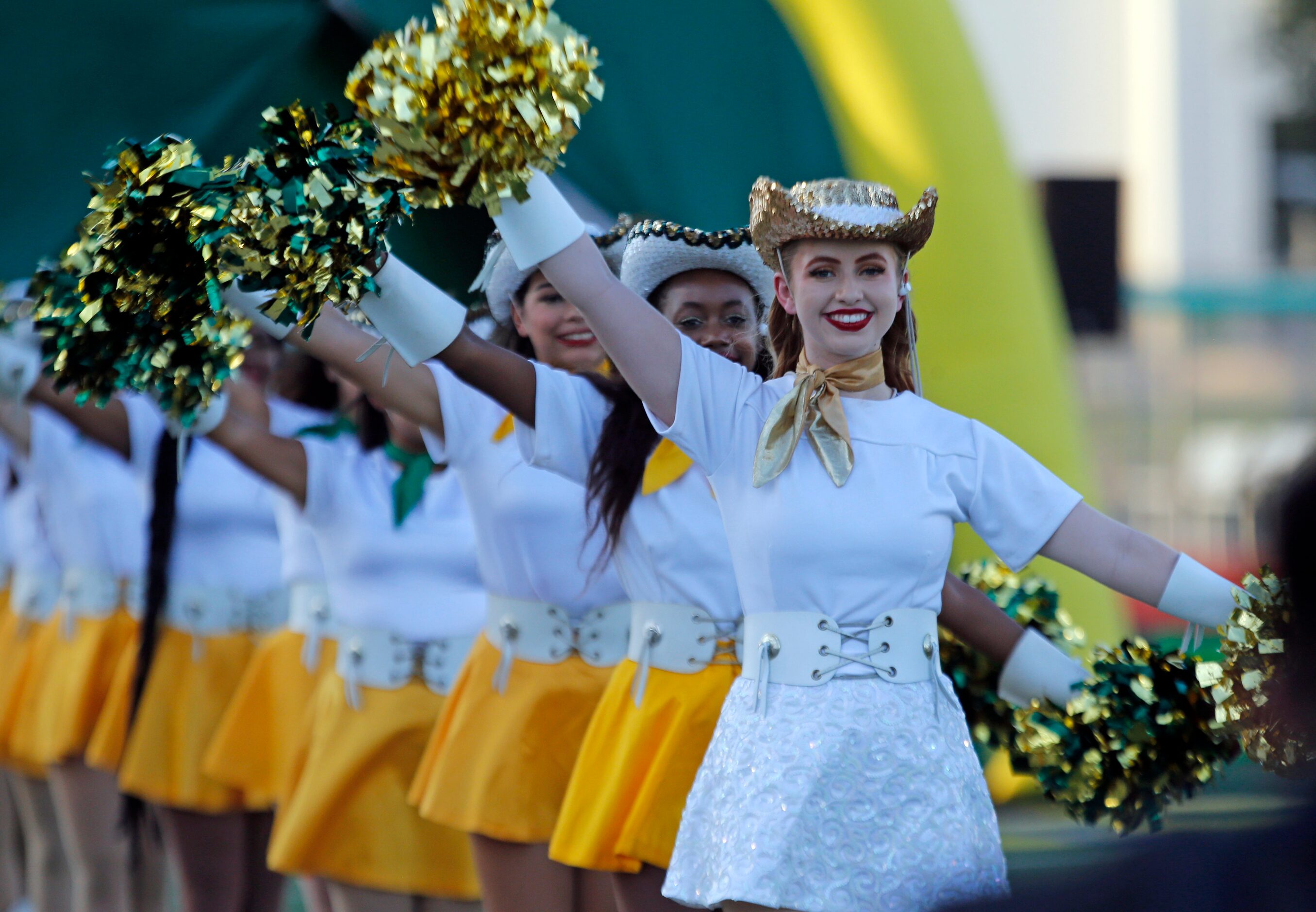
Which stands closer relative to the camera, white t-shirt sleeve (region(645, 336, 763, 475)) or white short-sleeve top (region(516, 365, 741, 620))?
white t-shirt sleeve (region(645, 336, 763, 475))

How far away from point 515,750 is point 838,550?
982 millimetres

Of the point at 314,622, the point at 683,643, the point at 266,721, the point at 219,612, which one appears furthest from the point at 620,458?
the point at 219,612

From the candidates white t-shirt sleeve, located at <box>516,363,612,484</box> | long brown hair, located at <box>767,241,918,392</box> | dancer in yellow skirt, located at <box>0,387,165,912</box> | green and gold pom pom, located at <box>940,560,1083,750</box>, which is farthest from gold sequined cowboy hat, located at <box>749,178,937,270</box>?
dancer in yellow skirt, located at <box>0,387,165,912</box>

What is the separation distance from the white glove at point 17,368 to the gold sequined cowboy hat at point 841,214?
7.00 feet

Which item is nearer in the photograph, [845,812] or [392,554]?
[845,812]

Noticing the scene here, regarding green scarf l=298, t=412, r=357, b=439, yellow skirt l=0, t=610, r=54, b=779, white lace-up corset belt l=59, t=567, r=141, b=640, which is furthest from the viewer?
yellow skirt l=0, t=610, r=54, b=779

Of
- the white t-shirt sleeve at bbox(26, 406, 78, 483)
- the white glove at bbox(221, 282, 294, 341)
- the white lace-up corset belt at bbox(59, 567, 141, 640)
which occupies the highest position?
the white t-shirt sleeve at bbox(26, 406, 78, 483)

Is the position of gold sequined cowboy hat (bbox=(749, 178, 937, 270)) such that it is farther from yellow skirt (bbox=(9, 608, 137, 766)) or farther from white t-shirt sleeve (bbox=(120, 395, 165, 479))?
yellow skirt (bbox=(9, 608, 137, 766))

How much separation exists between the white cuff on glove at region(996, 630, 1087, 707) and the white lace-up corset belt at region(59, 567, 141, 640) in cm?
286

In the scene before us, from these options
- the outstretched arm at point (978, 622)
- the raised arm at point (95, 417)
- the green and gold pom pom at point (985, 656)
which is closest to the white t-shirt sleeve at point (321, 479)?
the raised arm at point (95, 417)

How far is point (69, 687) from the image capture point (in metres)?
4.46

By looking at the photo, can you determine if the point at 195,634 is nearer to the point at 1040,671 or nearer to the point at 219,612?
the point at 219,612

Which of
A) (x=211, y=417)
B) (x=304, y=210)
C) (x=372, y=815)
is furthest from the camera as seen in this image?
(x=372, y=815)

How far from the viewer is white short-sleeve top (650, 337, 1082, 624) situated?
209 centimetres
